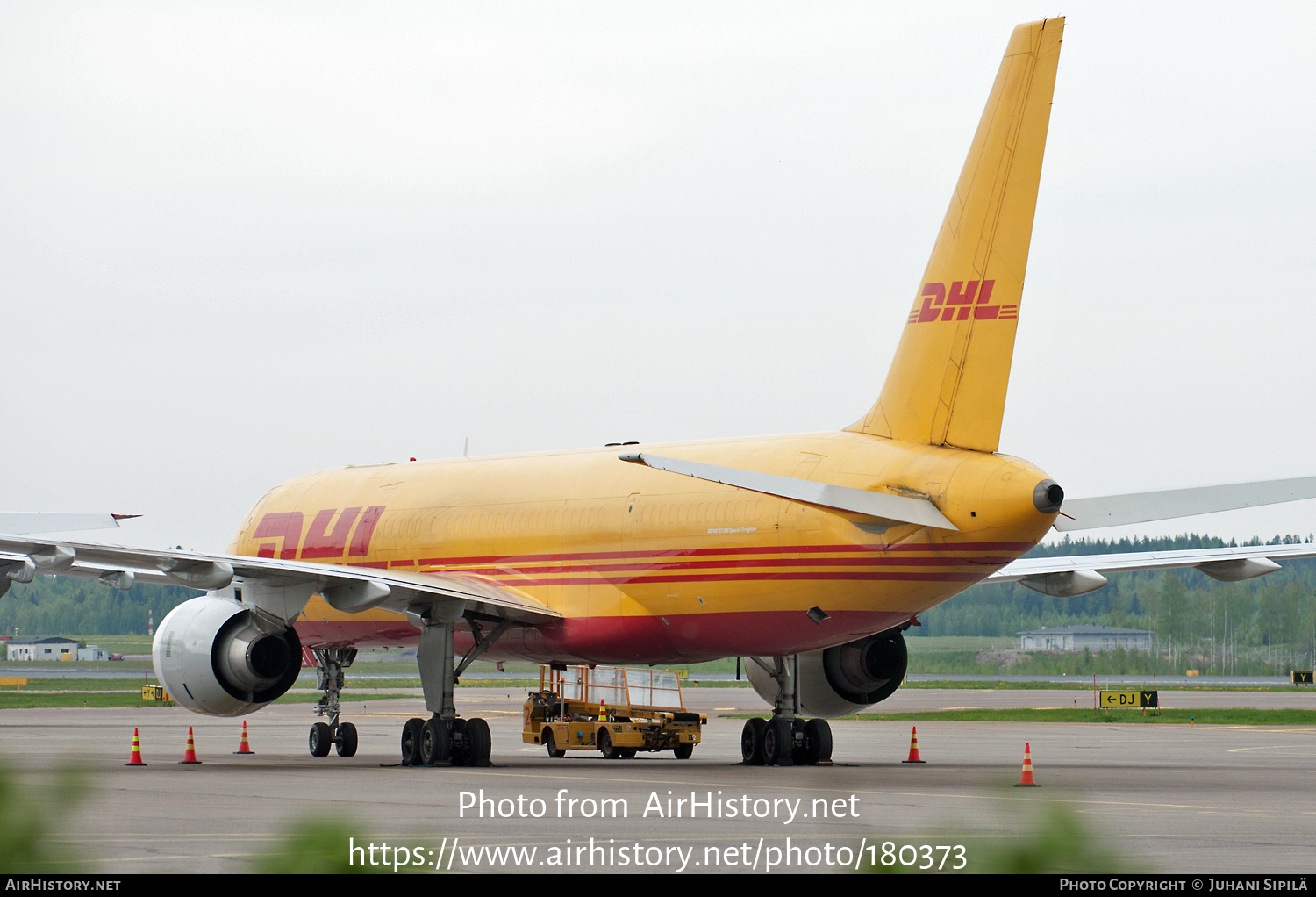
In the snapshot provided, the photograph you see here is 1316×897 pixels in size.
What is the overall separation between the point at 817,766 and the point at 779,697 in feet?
4.12

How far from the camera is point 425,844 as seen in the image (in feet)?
15.6

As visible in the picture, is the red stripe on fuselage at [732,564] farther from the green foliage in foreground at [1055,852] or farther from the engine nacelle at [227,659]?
the green foliage in foreground at [1055,852]

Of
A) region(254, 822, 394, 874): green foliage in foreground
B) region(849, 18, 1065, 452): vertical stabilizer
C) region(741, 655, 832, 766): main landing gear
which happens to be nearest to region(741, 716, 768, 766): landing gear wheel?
region(741, 655, 832, 766): main landing gear

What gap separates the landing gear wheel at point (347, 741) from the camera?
28938 mm

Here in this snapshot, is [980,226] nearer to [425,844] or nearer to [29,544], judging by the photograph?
[29,544]

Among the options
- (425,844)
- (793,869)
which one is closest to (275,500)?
(793,869)

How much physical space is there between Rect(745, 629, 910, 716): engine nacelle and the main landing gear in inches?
28.3

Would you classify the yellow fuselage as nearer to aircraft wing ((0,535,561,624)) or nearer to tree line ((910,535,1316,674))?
aircraft wing ((0,535,561,624))

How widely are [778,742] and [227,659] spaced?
8465mm

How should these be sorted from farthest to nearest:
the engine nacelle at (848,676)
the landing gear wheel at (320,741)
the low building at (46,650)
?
the low building at (46,650) → the landing gear wheel at (320,741) → the engine nacelle at (848,676)

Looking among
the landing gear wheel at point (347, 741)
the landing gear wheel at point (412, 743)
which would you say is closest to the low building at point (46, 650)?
the landing gear wheel at point (347, 741)

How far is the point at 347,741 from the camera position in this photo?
95.3 feet

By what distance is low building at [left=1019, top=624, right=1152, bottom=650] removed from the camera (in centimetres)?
12494

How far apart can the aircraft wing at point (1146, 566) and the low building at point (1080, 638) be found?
98.4 m
